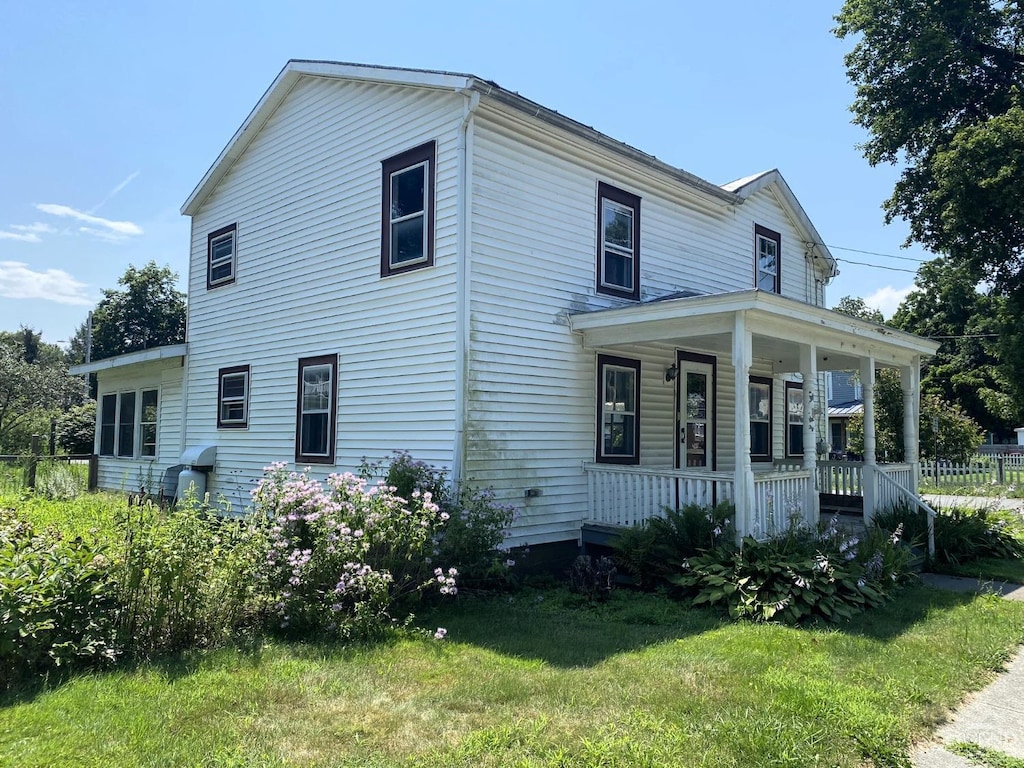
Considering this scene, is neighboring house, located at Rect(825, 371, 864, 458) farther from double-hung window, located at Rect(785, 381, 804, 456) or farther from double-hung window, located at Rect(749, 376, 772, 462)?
double-hung window, located at Rect(749, 376, 772, 462)

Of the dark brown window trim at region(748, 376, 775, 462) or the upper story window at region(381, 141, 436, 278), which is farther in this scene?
the dark brown window trim at region(748, 376, 775, 462)

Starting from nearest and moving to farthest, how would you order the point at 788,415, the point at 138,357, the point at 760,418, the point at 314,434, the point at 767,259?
the point at 314,434 < the point at 760,418 < the point at 767,259 < the point at 138,357 < the point at 788,415

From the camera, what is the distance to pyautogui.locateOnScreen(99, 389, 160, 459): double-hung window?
15.6 m

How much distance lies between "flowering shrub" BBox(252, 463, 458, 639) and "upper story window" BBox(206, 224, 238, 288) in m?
7.49

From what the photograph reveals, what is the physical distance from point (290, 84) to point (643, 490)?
9028 millimetres

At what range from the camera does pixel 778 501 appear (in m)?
9.00

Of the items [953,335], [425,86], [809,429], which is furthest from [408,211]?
[953,335]

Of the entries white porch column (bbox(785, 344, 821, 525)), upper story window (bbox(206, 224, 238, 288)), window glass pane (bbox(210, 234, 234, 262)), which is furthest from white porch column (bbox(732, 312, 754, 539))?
window glass pane (bbox(210, 234, 234, 262))

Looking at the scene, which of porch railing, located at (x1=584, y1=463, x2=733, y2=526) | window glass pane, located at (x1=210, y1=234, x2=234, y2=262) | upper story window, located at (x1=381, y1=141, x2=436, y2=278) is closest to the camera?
porch railing, located at (x1=584, y1=463, x2=733, y2=526)

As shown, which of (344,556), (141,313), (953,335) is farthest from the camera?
(953,335)

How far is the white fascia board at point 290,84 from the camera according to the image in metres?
9.22

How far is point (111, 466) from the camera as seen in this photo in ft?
54.6

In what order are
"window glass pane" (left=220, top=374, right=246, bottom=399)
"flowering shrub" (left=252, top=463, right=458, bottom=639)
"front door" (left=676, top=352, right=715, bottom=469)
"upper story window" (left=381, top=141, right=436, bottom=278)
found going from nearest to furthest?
"flowering shrub" (left=252, top=463, right=458, bottom=639) → "upper story window" (left=381, top=141, right=436, bottom=278) → "front door" (left=676, top=352, right=715, bottom=469) → "window glass pane" (left=220, top=374, right=246, bottom=399)

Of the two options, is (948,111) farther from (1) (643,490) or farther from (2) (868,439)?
(1) (643,490)
